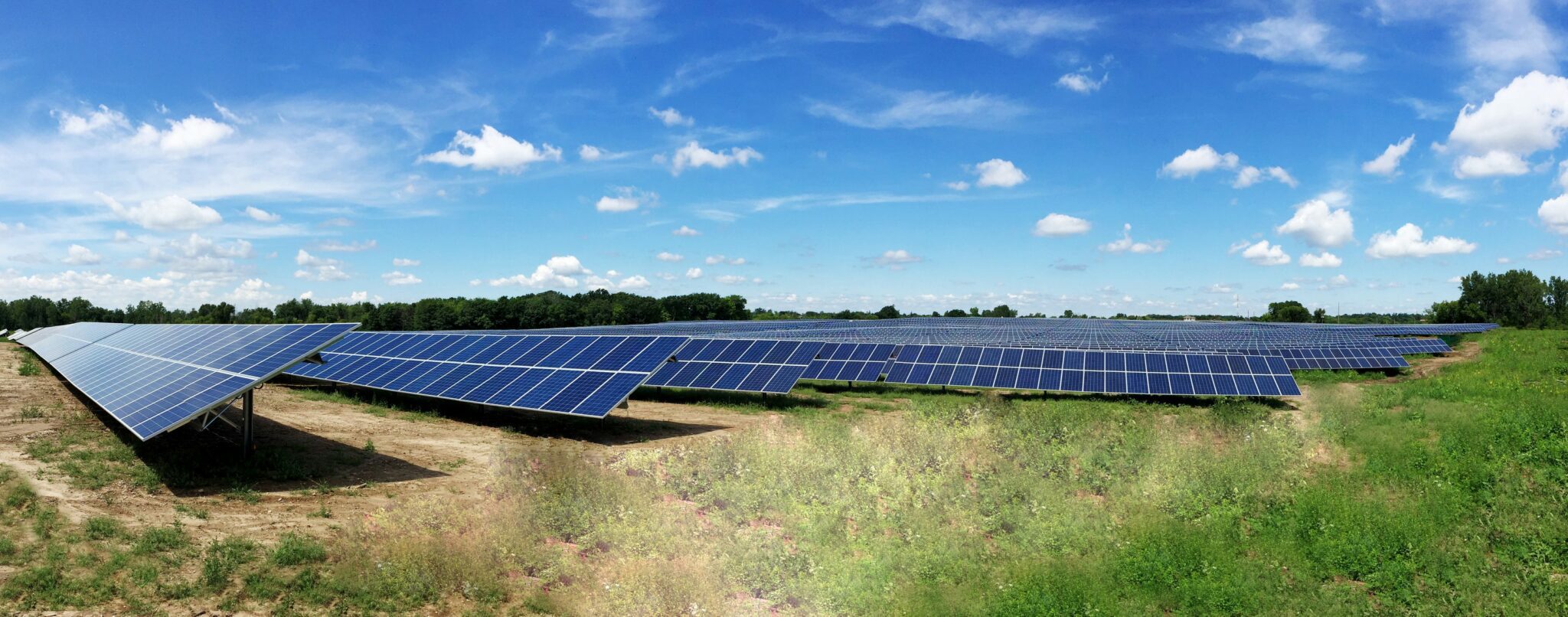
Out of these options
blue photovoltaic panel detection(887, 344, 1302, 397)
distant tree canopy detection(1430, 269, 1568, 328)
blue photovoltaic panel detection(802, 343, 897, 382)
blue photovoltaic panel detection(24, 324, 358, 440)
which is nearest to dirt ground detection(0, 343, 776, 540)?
blue photovoltaic panel detection(24, 324, 358, 440)

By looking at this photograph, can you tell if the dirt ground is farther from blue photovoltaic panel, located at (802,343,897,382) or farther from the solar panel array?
blue photovoltaic panel, located at (802,343,897,382)

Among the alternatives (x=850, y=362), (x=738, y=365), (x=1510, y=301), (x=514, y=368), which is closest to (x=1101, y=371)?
(x=850, y=362)

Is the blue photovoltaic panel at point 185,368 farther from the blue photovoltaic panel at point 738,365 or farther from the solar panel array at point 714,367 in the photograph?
the blue photovoltaic panel at point 738,365

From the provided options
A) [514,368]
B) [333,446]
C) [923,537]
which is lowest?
[923,537]

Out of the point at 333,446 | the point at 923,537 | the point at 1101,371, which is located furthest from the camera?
the point at 1101,371

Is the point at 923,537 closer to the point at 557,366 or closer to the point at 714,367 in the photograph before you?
the point at 557,366

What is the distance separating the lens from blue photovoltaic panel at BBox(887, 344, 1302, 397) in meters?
31.7

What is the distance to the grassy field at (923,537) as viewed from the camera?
11.2 m

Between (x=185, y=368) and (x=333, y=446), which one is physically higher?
(x=185, y=368)

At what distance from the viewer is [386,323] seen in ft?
398

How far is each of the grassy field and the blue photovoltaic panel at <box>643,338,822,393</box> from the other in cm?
936

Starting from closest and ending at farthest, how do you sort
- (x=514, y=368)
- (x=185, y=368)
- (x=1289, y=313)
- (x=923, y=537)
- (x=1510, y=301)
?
(x=923, y=537)
(x=185, y=368)
(x=514, y=368)
(x=1510, y=301)
(x=1289, y=313)

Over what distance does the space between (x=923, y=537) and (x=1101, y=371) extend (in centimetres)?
2413

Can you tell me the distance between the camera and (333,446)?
21391mm
